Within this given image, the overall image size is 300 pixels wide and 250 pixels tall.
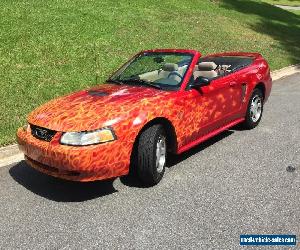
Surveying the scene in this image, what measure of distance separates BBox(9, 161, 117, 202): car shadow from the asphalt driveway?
0.01 metres

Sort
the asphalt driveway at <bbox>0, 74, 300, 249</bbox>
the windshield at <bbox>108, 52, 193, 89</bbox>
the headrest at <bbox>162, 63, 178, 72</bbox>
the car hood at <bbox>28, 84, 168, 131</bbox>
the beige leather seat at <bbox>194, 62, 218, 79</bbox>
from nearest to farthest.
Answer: the asphalt driveway at <bbox>0, 74, 300, 249</bbox> → the car hood at <bbox>28, 84, 168, 131</bbox> → the windshield at <bbox>108, 52, 193, 89</bbox> → the headrest at <bbox>162, 63, 178, 72</bbox> → the beige leather seat at <bbox>194, 62, 218, 79</bbox>

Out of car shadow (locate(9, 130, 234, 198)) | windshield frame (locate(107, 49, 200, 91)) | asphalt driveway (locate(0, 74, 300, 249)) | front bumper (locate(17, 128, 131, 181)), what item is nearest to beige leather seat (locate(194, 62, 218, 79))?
windshield frame (locate(107, 49, 200, 91))

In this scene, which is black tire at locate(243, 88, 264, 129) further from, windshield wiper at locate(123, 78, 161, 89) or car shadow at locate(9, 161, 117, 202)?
car shadow at locate(9, 161, 117, 202)

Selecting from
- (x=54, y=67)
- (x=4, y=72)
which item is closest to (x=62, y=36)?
(x=54, y=67)

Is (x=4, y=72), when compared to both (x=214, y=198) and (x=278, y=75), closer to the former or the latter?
(x=214, y=198)

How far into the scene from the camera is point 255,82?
738 centimetres

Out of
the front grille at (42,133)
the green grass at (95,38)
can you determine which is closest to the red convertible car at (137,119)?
the front grille at (42,133)

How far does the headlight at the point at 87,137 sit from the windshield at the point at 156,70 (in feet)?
4.50

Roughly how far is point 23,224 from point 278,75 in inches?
429

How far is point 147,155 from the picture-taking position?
16.3 feet

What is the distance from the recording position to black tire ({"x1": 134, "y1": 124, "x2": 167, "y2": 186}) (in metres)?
4.98

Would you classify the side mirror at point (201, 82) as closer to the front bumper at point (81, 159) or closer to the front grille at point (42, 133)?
the front bumper at point (81, 159)

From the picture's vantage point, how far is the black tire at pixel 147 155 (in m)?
4.98

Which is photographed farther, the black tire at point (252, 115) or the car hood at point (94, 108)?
the black tire at point (252, 115)
